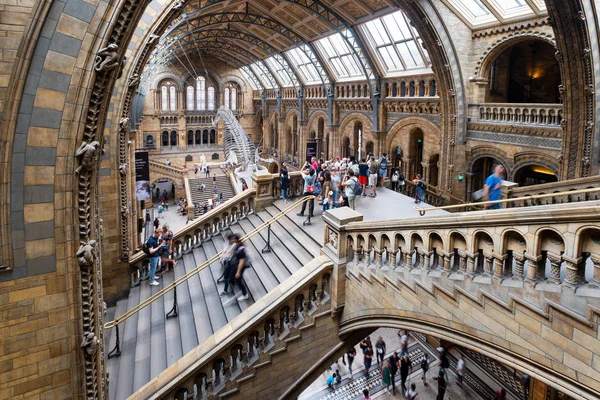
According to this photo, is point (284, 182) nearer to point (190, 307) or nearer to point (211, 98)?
point (190, 307)

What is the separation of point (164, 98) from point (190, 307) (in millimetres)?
37234

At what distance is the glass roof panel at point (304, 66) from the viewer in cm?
3023

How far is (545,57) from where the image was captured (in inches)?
706

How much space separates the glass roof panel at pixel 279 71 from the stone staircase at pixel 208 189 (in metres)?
10.5

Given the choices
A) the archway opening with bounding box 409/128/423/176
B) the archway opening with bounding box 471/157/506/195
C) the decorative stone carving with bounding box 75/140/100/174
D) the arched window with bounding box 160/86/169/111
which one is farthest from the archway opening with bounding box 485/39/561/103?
the arched window with bounding box 160/86/169/111

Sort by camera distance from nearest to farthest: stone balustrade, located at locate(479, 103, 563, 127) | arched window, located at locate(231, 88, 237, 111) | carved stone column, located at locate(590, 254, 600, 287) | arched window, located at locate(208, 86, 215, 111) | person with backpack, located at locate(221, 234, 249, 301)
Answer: carved stone column, located at locate(590, 254, 600, 287) < person with backpack, located at locate(221, 234, 249, 301) < stone balustrade, located at locate(479, 103, 563, 127) < arched window, located at locate(208, 86, 215, 111) < arched window, located at locate(231, 88, 237, 111)

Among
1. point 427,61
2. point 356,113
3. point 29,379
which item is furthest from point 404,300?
point 356,113

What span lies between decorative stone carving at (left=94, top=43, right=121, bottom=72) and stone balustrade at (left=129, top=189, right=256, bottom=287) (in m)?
7.57

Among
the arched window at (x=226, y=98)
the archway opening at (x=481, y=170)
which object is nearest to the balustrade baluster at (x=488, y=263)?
the archway opening at (x=481, y=170)

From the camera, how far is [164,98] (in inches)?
1641

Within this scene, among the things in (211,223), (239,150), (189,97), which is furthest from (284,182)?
(189,97)

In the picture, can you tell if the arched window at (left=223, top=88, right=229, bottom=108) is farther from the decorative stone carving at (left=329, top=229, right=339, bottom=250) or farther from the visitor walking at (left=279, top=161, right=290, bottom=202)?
the decorative stone carving at (left=329, top=229, right=339, bottom=250)

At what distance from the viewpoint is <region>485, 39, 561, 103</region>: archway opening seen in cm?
1703

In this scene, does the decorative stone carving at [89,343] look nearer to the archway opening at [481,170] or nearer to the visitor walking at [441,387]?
the visitor walking at [441,387]
